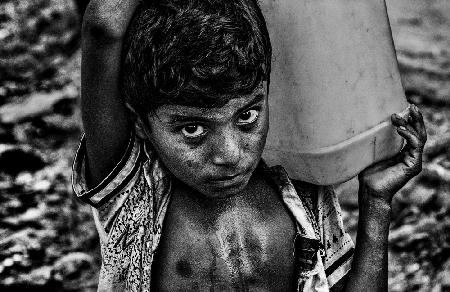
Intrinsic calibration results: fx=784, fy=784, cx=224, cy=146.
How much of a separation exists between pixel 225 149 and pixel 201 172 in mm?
95

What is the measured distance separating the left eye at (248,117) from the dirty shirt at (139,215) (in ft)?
1.04

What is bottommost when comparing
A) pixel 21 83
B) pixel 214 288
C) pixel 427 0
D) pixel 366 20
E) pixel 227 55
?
pixel 214 288

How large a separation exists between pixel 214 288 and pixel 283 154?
40 centimetres

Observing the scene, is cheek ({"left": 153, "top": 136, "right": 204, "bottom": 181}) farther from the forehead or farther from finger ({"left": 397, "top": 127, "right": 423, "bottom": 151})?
finger ({"left": 397, "top": 127, "right": 423, "bottom": 151})

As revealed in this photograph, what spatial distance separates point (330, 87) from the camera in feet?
6.47

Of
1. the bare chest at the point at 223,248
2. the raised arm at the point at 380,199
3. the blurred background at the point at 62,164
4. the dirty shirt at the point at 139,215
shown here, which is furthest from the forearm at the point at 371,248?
the blurred background at the point at 62,164

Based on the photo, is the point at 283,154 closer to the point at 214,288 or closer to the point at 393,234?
the point at 214,288

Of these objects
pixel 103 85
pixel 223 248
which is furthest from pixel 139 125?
pixel 223 248

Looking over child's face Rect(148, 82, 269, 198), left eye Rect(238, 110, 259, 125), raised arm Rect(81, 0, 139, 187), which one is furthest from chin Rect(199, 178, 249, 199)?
raised arm Rect(81, 0, 139, 187)

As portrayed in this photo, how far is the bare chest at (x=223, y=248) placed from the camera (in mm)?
2053

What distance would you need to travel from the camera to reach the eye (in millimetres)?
1791

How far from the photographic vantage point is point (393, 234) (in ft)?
11.8

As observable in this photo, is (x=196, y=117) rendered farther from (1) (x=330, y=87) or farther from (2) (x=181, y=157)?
(1) (x=330, y=87)

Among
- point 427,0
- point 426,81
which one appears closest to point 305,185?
point 426,81
